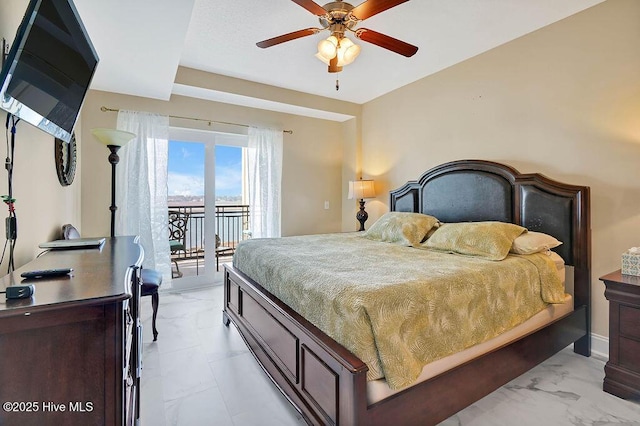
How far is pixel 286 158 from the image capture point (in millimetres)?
4715

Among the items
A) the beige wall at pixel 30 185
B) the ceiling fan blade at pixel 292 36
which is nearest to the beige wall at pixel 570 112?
the ceiling fan blade at pixel 292 36

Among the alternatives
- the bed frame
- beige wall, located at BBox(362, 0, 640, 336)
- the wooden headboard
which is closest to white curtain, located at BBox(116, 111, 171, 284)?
the bed frame

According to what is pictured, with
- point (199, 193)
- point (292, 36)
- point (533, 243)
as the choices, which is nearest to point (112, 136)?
Answer: point (199, 193)

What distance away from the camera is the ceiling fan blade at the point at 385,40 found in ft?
7.28

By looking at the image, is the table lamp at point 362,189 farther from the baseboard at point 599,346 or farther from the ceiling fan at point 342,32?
the baseboard at point 599,346

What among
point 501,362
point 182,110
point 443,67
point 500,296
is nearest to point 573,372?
point 501,362

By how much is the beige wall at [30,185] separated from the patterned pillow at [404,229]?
9.00 ft

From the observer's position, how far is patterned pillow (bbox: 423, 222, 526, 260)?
92.5 inches

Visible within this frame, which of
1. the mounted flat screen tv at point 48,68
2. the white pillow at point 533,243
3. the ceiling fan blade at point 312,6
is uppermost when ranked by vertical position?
the ceiling fan blade at point 312,6

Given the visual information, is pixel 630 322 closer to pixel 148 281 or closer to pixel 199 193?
pixel 148 281

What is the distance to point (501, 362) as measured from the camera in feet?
6.15

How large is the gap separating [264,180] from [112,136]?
2027 millimetres

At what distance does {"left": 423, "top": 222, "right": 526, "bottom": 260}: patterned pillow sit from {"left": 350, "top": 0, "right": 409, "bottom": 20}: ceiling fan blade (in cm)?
177

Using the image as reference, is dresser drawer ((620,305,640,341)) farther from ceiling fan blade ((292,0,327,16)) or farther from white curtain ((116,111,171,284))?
white curtain ((116,111,171,284))
